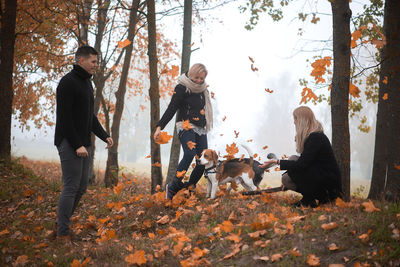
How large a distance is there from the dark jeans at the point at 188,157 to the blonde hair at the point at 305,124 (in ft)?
5.09

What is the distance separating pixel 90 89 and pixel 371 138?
139 feet

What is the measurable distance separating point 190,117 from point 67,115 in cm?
191

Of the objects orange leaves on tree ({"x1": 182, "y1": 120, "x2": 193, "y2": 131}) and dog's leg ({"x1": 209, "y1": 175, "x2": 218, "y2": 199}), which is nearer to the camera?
orange leaves on tree ({"x1": 182, "y1": 120, "x2": 193, "y2": 131})

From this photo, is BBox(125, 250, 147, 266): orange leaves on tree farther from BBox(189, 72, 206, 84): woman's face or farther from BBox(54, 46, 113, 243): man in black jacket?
BBox(189, 72, 206, 84): woman's face

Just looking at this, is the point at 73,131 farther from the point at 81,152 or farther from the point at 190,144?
the point at 190,144

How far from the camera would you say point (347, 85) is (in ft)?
17.6

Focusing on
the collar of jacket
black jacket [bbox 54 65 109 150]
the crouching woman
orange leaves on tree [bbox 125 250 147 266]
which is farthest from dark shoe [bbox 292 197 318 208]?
the collar of jacket

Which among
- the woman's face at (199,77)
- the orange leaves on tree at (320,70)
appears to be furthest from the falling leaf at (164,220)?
the orange leaves on tree at (320,70)

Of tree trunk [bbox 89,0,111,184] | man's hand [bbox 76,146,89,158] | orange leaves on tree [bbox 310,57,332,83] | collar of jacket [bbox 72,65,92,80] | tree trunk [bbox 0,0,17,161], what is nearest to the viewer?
man's hand [bbox 76,146,89,158]

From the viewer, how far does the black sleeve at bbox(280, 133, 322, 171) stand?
438 centimetres

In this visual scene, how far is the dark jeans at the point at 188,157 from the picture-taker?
514 centimetres

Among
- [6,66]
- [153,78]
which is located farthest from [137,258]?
[6,66]

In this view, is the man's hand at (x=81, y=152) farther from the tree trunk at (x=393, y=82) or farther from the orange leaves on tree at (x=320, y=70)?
the orange leaves on tree at (x=320, y=70)

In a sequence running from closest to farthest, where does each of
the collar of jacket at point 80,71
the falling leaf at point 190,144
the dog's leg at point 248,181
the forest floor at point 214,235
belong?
the forest floor at point 214,235 → the collar of jacket at point 80,71 → the falling leaf at point 190,144 → the dog's leg at point 248,181
